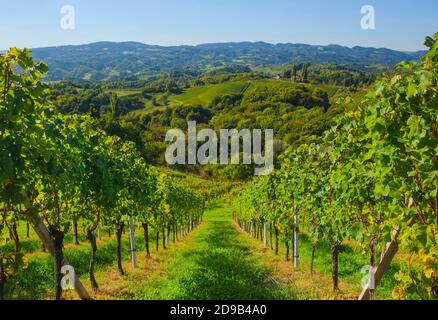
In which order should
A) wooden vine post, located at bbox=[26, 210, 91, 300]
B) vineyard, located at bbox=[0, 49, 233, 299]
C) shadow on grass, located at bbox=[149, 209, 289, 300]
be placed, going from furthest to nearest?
shadow on grass, located at bbox=[149, 209, 289, 300] → wooden vine post, located at bbox=[26, 210, 91, 300] → vineyard, located at bbox=[0, 49, 233, 299]

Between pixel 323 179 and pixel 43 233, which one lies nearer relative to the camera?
pixel 43 233

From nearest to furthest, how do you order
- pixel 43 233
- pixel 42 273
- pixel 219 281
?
pixel 43 233 → pixel 219 281 → pixel 42 273

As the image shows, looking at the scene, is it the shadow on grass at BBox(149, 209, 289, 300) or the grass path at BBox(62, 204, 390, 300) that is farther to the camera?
the grass path at BBox(62, 204, 390, 300)

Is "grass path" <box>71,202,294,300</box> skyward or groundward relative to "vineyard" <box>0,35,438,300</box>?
groundward

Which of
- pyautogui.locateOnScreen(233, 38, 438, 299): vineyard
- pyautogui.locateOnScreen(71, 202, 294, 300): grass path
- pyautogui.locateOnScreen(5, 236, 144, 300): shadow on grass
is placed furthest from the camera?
pyautogui.locateOnScreen(5, 236, 144, 300): shadow on grass

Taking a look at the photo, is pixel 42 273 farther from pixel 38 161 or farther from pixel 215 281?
pixel 38 161

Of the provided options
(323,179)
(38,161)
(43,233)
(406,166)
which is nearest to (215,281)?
(323,179)

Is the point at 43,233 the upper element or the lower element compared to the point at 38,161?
lower

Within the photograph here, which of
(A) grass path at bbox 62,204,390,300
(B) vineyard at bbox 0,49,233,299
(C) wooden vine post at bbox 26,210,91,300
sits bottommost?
(A) grass path at bbox 62,204,390,300

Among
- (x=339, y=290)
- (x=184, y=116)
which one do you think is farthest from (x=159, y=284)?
(x=184, y=116)

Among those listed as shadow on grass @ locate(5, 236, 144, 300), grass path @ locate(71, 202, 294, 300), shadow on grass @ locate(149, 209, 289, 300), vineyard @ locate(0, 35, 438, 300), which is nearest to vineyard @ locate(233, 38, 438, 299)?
vineyard @ locate(0, 35, 438, 300)

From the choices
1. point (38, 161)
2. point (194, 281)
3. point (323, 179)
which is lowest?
point (194, 281)

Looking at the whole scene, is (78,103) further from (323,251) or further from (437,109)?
(437,109)

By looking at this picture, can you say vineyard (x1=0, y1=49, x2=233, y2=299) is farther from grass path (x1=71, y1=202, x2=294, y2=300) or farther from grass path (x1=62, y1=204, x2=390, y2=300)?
grass path (x1=62, y1=204, x2=390, y2=300)
